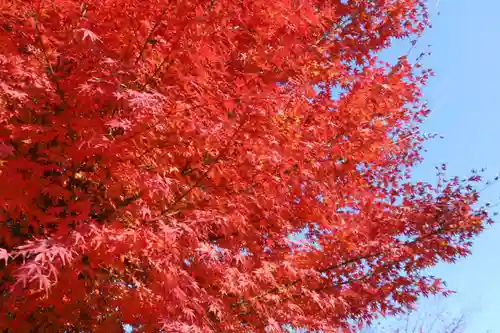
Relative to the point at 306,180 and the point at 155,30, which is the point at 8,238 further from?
the point at 306,180

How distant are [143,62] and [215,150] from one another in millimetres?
1009

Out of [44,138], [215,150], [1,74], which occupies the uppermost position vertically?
[215,150]

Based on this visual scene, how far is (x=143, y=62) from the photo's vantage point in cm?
330

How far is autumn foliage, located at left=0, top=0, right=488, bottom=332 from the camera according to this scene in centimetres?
314

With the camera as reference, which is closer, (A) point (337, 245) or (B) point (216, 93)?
(B) point (216, 93)

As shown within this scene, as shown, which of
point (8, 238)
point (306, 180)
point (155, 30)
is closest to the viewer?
point (155, 30)

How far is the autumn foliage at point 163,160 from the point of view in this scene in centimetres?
314

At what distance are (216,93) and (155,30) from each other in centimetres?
70

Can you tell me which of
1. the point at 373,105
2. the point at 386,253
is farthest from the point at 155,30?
the point at 386,253

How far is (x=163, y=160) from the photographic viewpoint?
3.50 metres

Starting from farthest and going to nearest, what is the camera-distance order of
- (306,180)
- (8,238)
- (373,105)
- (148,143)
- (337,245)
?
(337,245) < (373,105) < (306,180) < (8,238) < (148,143)

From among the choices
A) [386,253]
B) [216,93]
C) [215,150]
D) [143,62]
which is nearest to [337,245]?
[386,253]

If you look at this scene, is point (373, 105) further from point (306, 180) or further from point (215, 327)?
point (215, 327)

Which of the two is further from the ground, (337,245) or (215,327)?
(337,245)
